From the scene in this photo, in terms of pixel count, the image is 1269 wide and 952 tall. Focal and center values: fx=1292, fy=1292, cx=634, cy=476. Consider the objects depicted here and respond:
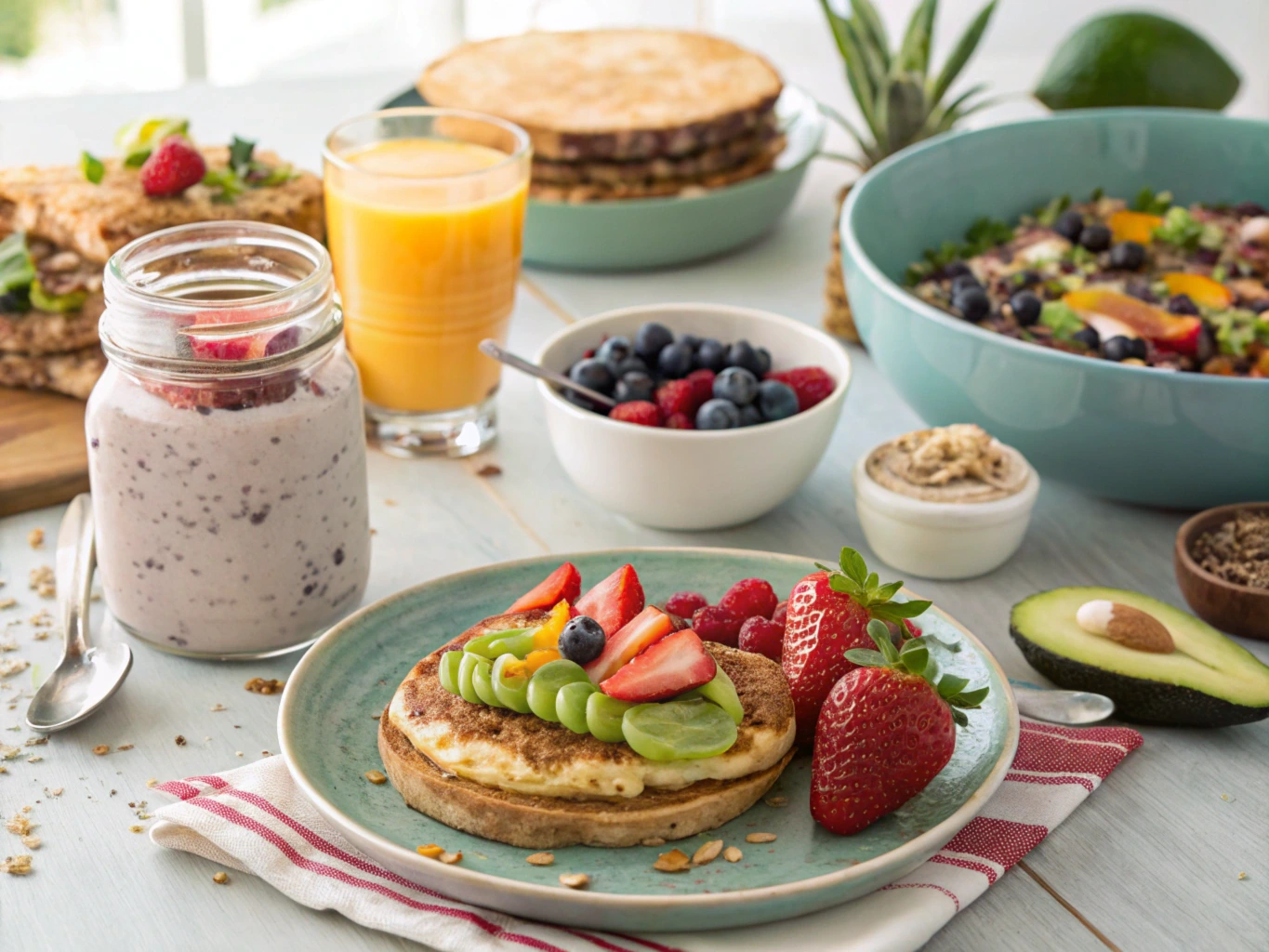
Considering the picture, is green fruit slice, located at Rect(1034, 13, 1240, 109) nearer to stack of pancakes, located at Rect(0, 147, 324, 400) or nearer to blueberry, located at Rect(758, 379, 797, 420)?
blueberry, located at Rect(758, 379, 797, 420)

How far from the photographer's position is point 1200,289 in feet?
5.93

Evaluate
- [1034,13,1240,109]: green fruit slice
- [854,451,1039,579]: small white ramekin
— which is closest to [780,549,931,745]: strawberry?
[854,451,1039,579]: small white ramekin

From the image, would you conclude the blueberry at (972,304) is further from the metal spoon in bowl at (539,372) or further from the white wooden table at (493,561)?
the metal spoon in bowl at (539,372)

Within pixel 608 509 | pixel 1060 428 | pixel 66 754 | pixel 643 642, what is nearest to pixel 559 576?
pixel 643 642

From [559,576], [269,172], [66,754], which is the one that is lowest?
[66,754]

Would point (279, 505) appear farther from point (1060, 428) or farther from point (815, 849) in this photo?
point (1060, 428)

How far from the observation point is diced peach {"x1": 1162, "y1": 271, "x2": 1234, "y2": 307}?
179cm

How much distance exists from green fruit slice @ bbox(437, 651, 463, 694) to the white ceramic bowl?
1.52 feet

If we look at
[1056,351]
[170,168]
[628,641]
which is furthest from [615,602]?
[170,168]

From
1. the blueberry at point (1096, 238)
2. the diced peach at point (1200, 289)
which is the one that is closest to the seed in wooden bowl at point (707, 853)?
the diced peach at point (1200, 289)

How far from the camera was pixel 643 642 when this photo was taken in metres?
1.12

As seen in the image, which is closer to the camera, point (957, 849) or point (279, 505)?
point (957, 849)

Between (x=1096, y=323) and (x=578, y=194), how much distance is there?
89cm

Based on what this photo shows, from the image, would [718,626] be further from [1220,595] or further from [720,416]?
[1220,595]
